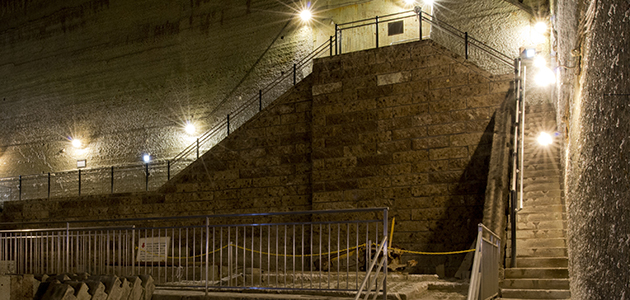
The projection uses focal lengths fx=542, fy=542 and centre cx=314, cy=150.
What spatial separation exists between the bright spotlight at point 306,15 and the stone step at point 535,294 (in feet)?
34.3

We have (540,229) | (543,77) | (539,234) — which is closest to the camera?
(539,234)

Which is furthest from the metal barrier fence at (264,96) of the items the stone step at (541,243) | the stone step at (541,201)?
the stone step at (541,243)

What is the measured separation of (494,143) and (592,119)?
5814 millimetres

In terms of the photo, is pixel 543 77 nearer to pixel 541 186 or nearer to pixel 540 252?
pixel 541 186

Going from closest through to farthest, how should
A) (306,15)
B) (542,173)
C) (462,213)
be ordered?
(542,173) < (462,213) < (306,15)

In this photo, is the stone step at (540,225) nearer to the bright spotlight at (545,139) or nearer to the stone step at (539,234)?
the stone step at (539,234)

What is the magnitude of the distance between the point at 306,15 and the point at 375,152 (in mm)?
5923

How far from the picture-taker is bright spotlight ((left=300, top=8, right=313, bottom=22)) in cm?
1558

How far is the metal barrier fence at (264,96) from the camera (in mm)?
14102

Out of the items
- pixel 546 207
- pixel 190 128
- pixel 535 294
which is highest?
pixel 190 128

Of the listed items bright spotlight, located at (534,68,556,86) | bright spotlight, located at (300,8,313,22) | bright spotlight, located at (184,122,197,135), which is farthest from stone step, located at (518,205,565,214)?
bright spotlight, located at (184,122,197,135)

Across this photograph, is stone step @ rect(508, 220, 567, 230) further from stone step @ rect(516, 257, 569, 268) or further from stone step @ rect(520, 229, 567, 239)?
stone step @ rect(516, 257, 569, 268)

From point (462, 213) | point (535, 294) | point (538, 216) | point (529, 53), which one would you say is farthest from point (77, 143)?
point (535, 294)

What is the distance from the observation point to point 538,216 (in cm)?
872
